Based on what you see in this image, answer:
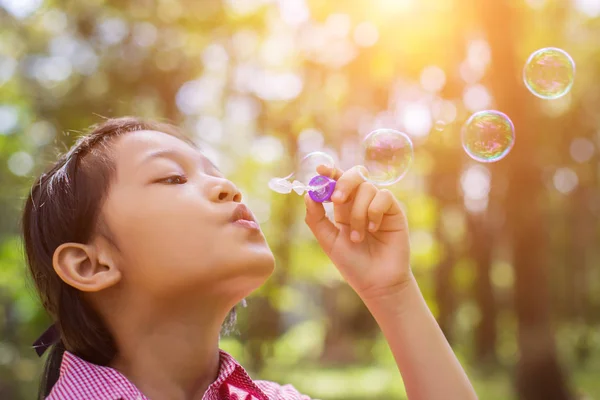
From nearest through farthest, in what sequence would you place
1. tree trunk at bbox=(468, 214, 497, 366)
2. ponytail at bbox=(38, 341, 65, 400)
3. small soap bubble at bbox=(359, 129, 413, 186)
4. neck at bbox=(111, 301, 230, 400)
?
neck at bbox=(111, 301, 230, 400) → ponytail at bbox=(38, 341, 65, 400) → small soap bubble at bbox=(359, 129, 413, 186) → tree trunk at bbox=(468, 214, 497, 366)

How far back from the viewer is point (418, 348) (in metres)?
1.83

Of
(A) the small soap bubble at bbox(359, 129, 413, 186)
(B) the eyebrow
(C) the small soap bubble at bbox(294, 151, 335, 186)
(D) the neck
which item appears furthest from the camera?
(A) the small soap bubble at bbox(359, 129, 413, 186)

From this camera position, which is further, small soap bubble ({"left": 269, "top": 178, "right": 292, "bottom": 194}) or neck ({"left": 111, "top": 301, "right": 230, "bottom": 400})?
small soap bubble ({"left": 269, "top": 178, "right": 292, "bottom": 194})

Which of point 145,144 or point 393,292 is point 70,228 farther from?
point 393,292

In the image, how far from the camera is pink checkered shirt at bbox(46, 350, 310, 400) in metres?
1.65

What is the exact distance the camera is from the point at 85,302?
6.22 ft

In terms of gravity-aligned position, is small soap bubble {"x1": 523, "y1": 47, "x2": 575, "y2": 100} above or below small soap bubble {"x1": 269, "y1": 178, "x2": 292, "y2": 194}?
above

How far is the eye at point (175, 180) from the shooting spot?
1.83 metres

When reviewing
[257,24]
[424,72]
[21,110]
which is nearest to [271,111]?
[257,24]

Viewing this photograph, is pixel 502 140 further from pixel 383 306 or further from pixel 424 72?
pixel 424 72

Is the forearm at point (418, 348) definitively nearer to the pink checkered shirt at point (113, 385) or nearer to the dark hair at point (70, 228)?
the pink checkered shirt at point (113, 385)

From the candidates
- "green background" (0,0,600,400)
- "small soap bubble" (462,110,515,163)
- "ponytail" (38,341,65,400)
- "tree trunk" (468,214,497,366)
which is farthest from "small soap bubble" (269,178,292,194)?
"tree trunk" (468,214,497,366)

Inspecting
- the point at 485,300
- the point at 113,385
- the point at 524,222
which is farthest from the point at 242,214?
the point at 485,300

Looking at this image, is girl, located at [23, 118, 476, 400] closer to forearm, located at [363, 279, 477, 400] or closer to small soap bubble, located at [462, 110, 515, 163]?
forearm, located at [363, 279, 477, 400]
